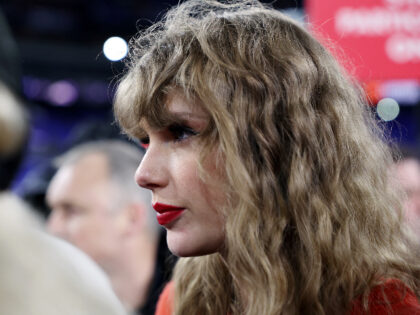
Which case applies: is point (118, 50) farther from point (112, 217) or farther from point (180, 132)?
point (180, 132)

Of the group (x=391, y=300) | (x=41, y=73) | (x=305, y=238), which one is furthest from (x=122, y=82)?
(x=41, y=73)

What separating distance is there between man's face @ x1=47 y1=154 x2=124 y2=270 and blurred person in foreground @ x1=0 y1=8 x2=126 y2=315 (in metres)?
2.16

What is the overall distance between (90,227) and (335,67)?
1.61m

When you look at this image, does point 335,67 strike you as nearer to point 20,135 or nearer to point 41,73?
point 20,135

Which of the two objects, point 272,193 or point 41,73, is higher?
point 41,73

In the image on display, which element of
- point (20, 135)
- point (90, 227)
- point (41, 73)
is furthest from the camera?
point (41, 73)

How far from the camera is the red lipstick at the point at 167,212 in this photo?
1.31 meters

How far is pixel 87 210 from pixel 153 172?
1.54 m

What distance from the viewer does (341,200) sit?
1.38 metres

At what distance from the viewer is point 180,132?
134cm

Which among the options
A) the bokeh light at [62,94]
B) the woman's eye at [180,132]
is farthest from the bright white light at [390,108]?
the woman's eye at [180,132]

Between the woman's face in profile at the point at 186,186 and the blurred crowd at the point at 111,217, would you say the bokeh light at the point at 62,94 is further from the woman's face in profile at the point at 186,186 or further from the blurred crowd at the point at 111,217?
the woman's face in profile at the point at 186,186

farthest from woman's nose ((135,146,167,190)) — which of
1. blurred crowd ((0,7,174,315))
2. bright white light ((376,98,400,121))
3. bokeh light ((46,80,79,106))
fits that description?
bright white light ((376,98,400,121))

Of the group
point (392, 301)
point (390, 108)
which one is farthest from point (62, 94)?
point (392, 301)
